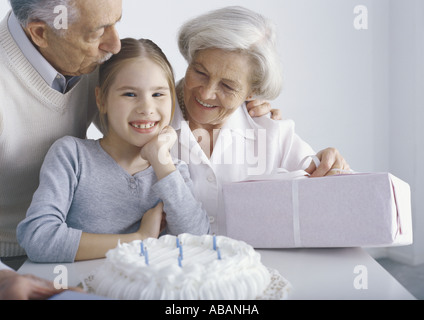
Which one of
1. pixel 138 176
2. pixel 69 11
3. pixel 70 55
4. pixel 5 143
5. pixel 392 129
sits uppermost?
pixel 69 11

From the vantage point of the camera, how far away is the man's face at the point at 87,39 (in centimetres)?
126

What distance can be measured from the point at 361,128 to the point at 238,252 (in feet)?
7.39

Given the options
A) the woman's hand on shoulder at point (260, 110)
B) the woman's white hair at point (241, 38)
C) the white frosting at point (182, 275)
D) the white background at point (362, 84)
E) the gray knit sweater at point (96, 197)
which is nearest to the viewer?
the white frosting at point (182, 275)

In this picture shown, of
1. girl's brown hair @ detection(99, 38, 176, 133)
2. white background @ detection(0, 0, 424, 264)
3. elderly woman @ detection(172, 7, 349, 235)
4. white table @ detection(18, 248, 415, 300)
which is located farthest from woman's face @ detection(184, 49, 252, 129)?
white background @ detection(0, 0, 424, 264)

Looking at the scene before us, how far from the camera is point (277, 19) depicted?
2328 millimetres

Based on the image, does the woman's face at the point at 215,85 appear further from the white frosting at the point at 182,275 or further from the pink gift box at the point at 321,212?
the white frosting at the point at 182,275

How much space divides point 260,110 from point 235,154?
0.20 meters

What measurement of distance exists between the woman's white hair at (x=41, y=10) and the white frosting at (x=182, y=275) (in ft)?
2.24

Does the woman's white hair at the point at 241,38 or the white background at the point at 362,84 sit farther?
the white background at the point at 362,84

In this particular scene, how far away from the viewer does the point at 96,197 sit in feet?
4.01

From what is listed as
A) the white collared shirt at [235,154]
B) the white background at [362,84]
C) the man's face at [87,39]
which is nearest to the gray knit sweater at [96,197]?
the white collared shirt at [235,154]

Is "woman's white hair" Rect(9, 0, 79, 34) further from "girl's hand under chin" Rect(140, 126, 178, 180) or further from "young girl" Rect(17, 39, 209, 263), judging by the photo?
"girl's hand under chin" Rect(140, 126, 178, 180)

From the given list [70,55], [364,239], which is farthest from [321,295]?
[70,55]

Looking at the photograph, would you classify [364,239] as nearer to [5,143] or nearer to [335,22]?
[5,143]
